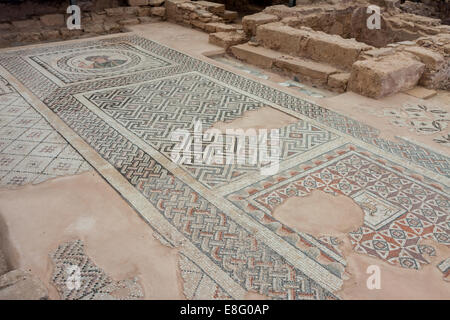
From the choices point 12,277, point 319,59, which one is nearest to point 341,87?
point 319,59

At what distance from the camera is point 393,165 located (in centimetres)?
258

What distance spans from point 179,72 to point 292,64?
128 centimetres

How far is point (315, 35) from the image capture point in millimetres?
4574

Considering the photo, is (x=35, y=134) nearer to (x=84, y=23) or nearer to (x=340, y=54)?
(x=340, y=54)

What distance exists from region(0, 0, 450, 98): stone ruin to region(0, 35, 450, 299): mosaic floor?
76 cm

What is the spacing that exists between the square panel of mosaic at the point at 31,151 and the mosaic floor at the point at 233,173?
0.01 meters

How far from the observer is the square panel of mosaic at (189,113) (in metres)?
2.53

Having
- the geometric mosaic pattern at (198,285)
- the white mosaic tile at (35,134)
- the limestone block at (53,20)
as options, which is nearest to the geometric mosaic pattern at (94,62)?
the white mosaic tile at (35,134)

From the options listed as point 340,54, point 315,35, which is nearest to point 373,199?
point 340,54

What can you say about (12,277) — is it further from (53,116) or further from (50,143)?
(53,116)

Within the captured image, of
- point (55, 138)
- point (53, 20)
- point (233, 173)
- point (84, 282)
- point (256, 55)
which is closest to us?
point (84, 282)

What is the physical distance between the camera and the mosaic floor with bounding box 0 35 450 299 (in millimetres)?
1817

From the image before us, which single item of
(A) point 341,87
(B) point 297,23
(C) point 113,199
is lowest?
(C) point 113,199

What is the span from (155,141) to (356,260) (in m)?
1.61
